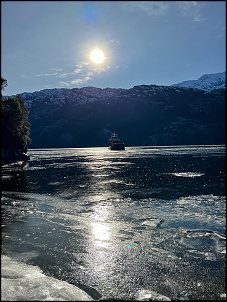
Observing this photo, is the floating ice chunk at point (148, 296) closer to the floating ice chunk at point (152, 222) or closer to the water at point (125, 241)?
the water at point (125, 241)

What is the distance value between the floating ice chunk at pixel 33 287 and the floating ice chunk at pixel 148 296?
2.27 m

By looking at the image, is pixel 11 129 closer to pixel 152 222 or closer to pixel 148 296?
pixel 152 222

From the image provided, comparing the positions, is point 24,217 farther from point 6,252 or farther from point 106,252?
point 106,252

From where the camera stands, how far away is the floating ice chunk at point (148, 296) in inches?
416

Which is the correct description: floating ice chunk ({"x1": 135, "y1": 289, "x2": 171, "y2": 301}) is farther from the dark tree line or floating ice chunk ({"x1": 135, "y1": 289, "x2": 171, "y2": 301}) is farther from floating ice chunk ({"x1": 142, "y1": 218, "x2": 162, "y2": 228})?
the dark tree line

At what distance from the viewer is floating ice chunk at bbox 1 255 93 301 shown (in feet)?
34.0

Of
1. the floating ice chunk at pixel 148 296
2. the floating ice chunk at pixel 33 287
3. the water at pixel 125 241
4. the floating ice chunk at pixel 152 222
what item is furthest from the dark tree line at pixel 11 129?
the floating ice chunk at pixel 148 296

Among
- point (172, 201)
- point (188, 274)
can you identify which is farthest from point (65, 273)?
point (172, 201)

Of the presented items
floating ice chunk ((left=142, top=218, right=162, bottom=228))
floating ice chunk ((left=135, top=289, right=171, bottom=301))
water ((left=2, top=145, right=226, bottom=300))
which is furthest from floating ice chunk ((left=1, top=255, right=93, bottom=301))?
floating ice chunk ((left=142, top=218, right=162, bottom=228))

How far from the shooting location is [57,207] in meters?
27.2

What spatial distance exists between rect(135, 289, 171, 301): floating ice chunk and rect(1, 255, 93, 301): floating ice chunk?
2266mm

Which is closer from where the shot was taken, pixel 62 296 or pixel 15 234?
pixel 62 296

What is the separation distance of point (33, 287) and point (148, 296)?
5529 mm

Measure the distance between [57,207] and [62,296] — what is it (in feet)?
56.2
